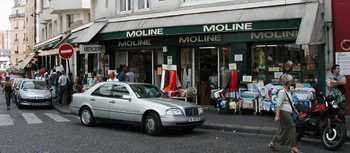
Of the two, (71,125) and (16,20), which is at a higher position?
(16,20)

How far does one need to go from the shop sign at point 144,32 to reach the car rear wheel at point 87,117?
5476 mm

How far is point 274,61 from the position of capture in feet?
58.7

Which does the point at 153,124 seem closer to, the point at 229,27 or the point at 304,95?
the point at 304,95

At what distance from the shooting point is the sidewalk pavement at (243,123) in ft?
46.0

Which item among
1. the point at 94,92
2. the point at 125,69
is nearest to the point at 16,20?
the point at 125,69

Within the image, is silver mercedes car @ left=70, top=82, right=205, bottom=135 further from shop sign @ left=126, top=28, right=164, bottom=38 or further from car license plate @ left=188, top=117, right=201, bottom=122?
shop sign @ left=126, top=28, right=164, bottom=38

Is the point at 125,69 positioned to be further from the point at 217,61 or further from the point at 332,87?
the point at 332,87

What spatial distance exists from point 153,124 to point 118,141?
4.56 ft

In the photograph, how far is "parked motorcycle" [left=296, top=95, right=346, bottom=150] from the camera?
10.9 meters

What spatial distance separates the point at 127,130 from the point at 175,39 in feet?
21.9

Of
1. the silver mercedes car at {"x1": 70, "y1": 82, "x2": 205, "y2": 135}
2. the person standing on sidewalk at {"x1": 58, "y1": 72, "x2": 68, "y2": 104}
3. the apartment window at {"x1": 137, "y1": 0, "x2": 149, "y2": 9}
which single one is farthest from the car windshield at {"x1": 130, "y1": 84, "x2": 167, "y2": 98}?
the person standing on sidewalk at {"x1": 58, "y1": 72, "x2": 68, "y2": 104}

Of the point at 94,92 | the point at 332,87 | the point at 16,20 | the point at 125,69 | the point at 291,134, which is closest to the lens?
the point at 291,134

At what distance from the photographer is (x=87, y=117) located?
15367 mm

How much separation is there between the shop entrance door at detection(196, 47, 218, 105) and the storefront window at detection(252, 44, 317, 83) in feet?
6.49
